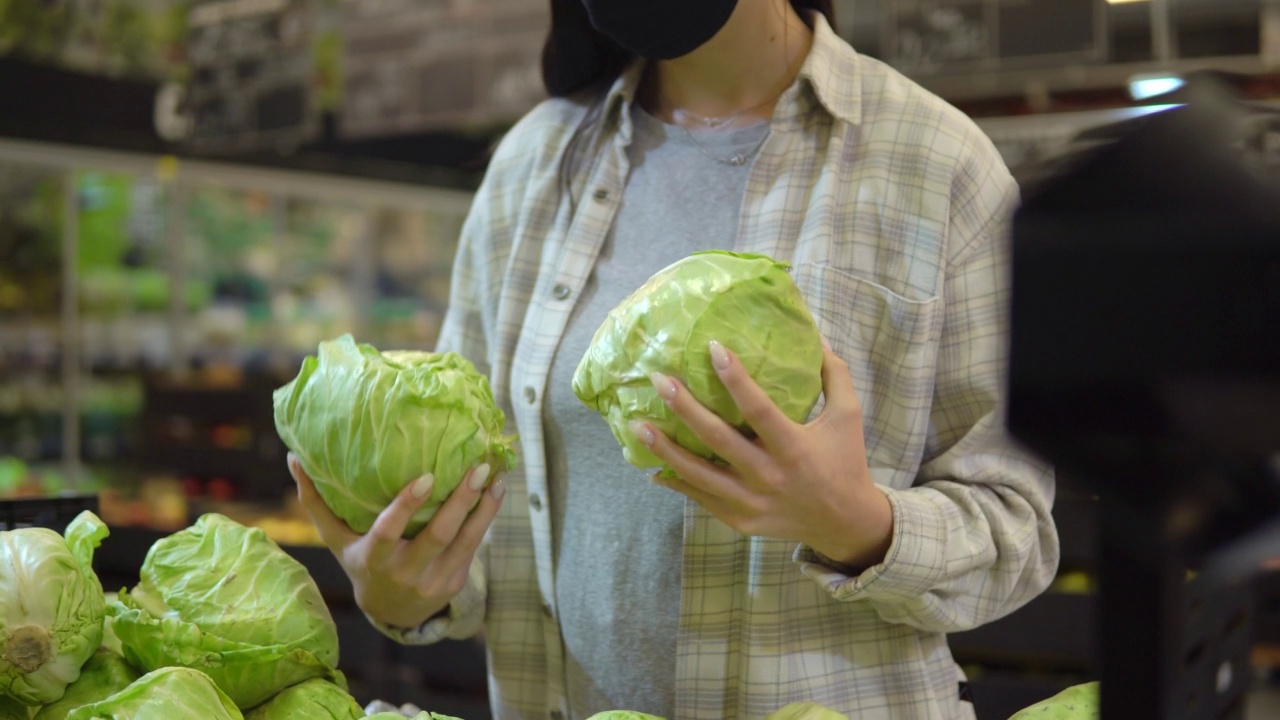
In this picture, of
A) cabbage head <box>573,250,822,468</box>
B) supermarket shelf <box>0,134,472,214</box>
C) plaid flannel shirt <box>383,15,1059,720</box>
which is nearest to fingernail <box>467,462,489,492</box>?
cabbage head <box>573,250,822,468</box>

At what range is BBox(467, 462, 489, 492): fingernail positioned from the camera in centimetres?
152

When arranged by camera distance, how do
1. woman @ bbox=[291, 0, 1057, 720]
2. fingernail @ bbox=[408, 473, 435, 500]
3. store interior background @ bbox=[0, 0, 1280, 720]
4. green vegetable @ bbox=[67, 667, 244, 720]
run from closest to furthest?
1. green vegetable @ bbox=[67, 667, 244, 720]
2. fingernail @ bbox=[408, 473, 435, 500]
3. woman @ bbox=[291, 0, 1057, 720]
4. store interior background @ bbox=[0, 0, 1280, 720]

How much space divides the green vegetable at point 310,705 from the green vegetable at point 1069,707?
877 millimetres

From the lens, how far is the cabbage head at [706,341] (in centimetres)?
135

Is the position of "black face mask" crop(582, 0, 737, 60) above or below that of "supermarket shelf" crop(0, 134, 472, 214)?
above

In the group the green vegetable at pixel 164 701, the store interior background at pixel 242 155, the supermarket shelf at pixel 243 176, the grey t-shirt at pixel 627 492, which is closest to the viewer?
the green vegetable at pixel 164 701

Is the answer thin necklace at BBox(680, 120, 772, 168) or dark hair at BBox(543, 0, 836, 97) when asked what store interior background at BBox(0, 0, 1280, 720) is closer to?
dark hair at BBox(543, 0, 836, 97)

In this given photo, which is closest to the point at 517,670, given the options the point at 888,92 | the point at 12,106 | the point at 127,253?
the point at 888,92

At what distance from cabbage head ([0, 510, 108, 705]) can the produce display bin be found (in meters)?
0.20

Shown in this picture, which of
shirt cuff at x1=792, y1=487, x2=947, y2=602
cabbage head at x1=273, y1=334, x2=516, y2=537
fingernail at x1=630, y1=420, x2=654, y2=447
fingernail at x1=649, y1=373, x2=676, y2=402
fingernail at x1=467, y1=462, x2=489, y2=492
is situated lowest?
shirt cuff at x1=792, y1=487, x2=947, y2=602

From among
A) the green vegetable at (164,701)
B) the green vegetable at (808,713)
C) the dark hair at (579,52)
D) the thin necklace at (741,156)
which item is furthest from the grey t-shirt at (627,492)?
the green vegetable at (164,701)

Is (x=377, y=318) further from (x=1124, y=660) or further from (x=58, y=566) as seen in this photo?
(x=1124, y=660)

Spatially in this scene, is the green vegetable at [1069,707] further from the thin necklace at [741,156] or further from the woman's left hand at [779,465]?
the thin necklace at [741,156]

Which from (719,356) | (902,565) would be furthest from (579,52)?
(902,565)
